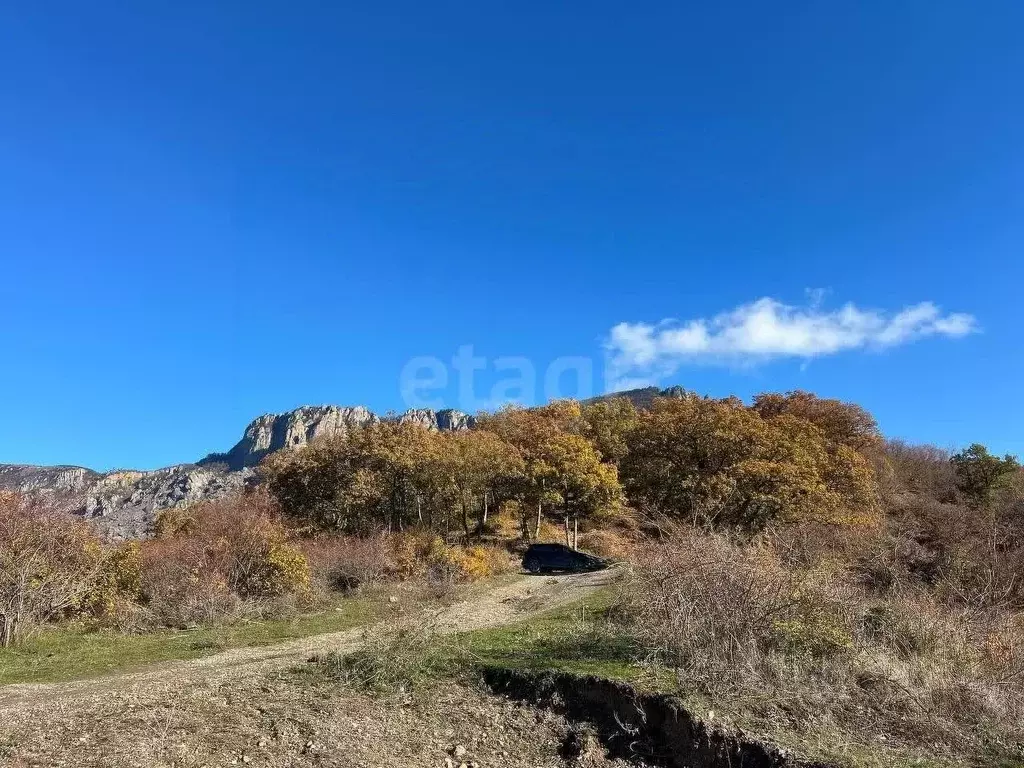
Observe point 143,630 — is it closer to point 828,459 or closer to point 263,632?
point 263,632

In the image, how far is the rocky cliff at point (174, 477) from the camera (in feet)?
55.0

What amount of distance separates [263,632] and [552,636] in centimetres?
719

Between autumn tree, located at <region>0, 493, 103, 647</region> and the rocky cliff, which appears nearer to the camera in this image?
autumn tree, located at <region>0, 493, 103, 647</region>

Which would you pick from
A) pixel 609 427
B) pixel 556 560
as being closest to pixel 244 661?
pixel 556 560

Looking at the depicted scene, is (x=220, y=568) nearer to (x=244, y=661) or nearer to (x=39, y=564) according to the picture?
(x=39, y=564)

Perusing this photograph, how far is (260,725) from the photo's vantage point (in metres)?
7.96

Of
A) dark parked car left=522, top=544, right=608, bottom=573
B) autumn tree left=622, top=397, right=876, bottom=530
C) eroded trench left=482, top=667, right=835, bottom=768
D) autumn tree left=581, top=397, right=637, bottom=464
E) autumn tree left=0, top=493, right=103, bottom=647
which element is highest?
autumn tree left=581, top=397, right=637, bottom=464

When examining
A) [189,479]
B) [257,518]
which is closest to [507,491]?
[257,518]

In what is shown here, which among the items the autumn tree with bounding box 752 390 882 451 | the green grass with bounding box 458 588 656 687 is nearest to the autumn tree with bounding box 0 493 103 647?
the green grass with bounding box 458 588 656 687

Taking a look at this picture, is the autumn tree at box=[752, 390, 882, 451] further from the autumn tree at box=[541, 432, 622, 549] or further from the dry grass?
the dry grass

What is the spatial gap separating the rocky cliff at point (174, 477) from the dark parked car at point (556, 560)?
11833 millimetres

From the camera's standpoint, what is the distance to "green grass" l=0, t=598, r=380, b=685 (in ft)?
37.0

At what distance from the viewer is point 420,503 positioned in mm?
33156

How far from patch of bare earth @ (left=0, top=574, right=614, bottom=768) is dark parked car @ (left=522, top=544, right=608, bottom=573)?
59.1ft
